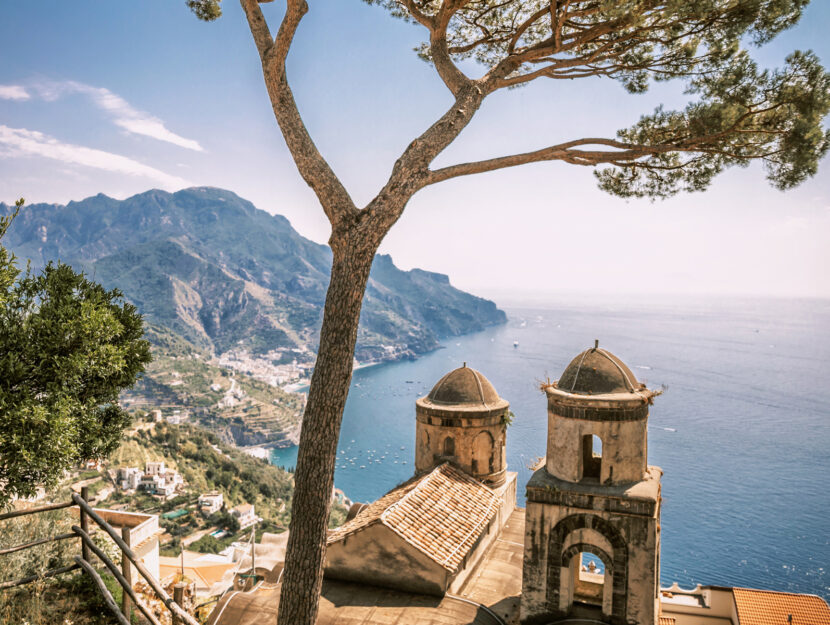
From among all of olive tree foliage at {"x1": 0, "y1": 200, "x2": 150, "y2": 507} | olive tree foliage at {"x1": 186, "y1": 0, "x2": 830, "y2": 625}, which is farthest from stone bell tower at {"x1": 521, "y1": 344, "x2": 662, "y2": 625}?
olive tree foliage at {"x1": 0, "y1": 200, "x2": 150, "y2": 507}

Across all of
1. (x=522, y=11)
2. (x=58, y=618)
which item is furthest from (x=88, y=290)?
(x=522, y=11)

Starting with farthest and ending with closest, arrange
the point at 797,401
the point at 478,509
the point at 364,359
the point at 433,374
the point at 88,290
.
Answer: the point at 364,359
the point at 433,374
the point at 797,401
the point at 478,509
the point at 88,290

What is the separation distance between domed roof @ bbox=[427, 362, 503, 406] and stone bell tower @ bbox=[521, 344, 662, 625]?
13.1 ft

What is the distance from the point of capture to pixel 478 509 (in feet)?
34.8

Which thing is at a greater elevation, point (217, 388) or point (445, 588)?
point (445, 588)

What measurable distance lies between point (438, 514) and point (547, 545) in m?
2.34

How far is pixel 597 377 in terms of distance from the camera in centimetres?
848

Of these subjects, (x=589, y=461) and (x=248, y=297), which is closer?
(x=589, y=461)

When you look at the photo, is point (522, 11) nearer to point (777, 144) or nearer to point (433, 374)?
point (777, 144)

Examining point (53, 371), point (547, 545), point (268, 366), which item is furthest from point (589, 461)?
point (268, 366)

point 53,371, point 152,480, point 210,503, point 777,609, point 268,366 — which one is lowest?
point 210,503

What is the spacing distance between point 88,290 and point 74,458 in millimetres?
1723

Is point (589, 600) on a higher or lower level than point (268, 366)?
higher

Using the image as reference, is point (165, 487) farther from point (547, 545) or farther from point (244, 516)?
point (547, 545)
